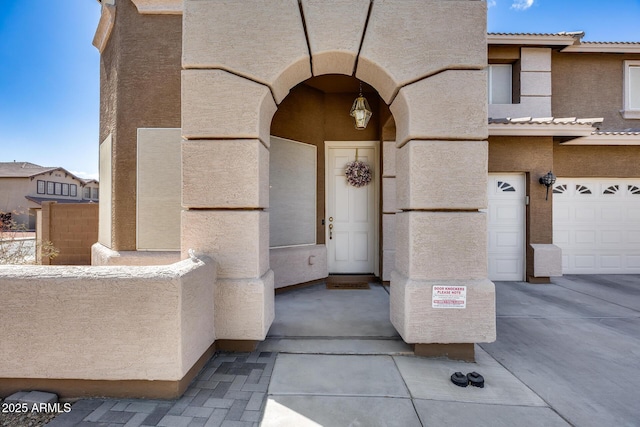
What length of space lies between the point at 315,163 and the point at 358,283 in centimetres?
256

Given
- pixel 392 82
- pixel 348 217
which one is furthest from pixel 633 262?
pixel 392 82

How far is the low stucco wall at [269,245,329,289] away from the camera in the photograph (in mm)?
5047

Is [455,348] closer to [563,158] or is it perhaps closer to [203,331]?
[203,331]

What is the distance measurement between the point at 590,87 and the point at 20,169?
4094cm

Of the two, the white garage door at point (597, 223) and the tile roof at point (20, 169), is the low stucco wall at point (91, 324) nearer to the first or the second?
the white garage door at point (597, 223)

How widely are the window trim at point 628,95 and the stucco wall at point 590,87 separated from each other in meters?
0.09

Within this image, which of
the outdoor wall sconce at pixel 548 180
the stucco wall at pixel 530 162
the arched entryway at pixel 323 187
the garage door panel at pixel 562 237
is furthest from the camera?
the garage door panel at pixel 562 237

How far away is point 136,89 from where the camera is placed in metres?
4.79

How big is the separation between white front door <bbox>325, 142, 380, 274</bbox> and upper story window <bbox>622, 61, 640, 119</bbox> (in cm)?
691

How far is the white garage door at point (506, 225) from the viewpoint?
6.29 metres

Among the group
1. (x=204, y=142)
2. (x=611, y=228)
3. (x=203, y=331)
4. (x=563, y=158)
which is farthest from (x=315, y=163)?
(x=611, y=228)

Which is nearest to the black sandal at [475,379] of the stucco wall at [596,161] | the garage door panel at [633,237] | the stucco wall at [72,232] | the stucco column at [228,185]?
the stucco column at [228,185]

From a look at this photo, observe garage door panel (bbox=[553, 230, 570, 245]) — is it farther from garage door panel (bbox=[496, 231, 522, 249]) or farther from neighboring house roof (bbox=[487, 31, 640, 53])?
neighboring house roof (bbox=[487, 31, 640, 53])

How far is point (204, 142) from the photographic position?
2889 mm
